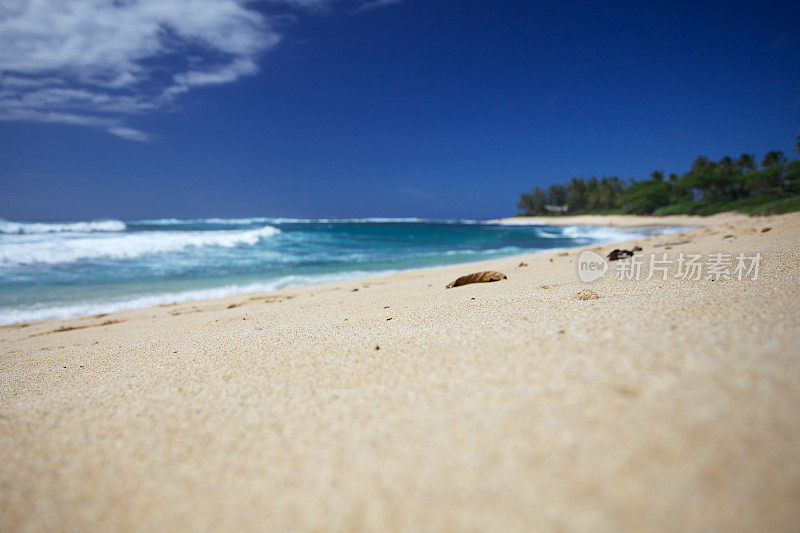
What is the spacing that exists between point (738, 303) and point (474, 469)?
1.79 m

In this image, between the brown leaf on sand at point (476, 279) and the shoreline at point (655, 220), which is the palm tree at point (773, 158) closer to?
the shoreline at point (655, 220)

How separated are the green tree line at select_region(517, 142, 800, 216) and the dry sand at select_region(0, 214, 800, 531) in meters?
17.0

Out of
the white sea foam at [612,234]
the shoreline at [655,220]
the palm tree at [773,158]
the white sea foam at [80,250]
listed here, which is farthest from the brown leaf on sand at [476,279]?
the palm tree at [773,158]

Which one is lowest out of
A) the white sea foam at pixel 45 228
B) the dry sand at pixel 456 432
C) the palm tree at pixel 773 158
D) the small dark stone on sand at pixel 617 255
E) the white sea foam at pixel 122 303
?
the white sea foam at pixel 122 303

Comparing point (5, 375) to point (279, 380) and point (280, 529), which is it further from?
point (280, 529)

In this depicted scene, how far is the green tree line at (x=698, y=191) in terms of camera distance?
31141 millimetres

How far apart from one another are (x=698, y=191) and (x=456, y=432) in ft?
194

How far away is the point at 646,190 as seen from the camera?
49438mm

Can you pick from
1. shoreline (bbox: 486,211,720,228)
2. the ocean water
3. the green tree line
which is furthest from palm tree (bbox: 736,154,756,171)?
the ocean water

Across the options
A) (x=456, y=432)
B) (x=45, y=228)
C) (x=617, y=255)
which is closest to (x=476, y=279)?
(x=617, y=255)

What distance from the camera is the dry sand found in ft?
2.74

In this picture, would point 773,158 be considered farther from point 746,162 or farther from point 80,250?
point 80,250

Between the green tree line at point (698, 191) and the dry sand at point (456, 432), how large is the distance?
17.0m

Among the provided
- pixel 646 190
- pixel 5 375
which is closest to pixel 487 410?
pixel 5 375
